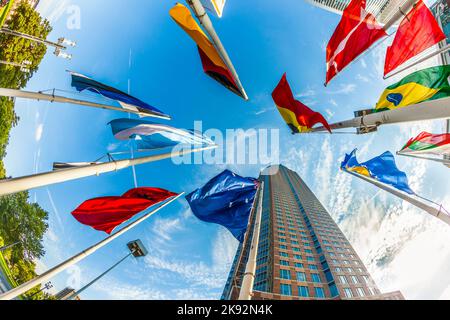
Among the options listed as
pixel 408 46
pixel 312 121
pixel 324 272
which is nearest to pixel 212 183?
pixel 312 121

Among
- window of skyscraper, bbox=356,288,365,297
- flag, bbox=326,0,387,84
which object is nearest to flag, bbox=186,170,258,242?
flag, bbox=326,0,387,84

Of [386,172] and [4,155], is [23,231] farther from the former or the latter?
[386,172]

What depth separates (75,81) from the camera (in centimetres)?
790

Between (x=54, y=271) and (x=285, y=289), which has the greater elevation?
(x=54, y=271)

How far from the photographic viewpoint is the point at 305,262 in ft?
162

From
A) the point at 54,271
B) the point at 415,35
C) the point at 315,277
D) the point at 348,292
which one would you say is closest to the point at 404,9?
the point at 415,35

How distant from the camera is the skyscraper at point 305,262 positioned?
41.2 m

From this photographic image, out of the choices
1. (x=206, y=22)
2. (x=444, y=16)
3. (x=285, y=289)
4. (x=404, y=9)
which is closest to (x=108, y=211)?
(x=206, y=22)

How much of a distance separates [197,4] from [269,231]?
61979mm

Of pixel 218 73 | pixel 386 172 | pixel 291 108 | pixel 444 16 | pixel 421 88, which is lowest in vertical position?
pixel 386 172

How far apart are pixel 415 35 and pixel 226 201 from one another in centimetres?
914

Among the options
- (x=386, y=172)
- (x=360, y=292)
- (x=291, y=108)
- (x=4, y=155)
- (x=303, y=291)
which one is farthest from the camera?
(x=360, y=292)

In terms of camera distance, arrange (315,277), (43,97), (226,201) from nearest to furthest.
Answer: (43,97) → (226,201) → (315,277)

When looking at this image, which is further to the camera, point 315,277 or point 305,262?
point 305,262
